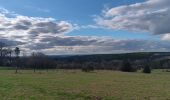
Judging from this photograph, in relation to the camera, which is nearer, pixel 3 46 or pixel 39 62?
pixel 39 62

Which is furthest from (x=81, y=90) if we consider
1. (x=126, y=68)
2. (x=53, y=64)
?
(x=53, y=64)

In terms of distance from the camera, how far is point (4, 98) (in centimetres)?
1770

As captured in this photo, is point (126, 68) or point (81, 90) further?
point (126, 68)

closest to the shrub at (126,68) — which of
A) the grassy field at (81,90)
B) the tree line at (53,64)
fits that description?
the tree line at (53,64)

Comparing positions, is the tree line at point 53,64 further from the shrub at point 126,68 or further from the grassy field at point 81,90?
the grassy field at point 81,90

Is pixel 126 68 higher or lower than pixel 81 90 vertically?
lower

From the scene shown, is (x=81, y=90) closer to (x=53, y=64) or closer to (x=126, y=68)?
(x=126, y=68)

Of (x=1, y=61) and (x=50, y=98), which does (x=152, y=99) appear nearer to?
(x=50, y=98)

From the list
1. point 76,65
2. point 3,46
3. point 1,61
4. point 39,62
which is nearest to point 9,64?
point 1,61

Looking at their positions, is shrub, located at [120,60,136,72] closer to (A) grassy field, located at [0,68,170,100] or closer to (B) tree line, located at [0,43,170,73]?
(B) tree line, located at [0,43,170,73]

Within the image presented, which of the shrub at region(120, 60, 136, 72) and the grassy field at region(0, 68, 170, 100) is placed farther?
the shrub at region(120, 60, 136, 72)

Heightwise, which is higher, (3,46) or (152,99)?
(3,46)

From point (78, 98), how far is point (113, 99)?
88.7 inches


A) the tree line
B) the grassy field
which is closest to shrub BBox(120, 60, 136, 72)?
the tree line
